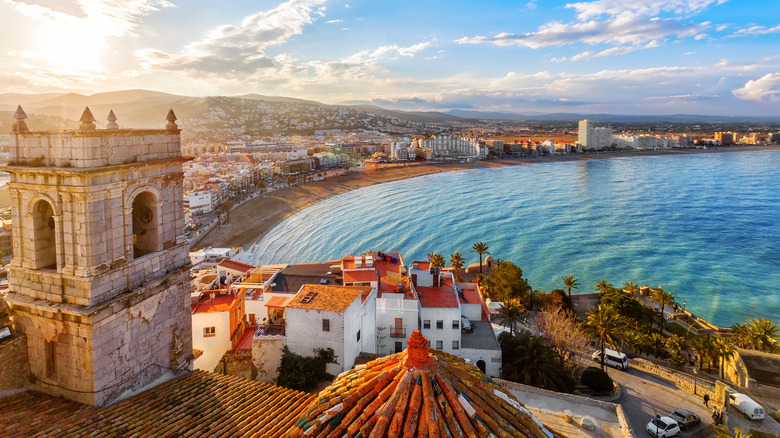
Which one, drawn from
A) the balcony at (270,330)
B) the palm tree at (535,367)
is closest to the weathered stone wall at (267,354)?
the balcony at (270,330)

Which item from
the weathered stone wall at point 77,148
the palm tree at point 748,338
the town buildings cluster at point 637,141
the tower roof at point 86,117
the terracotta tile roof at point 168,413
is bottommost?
the palm tree at point 748,338

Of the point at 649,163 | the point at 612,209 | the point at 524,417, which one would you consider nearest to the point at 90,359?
the point at 524,417

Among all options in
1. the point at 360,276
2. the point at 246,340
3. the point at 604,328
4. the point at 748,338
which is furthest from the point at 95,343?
the point at 748,338

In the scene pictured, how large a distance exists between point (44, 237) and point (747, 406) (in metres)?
21.3

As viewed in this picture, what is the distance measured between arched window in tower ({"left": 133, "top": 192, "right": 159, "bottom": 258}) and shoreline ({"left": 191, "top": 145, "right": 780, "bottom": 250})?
38.3 metres

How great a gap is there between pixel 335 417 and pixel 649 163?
5586 inches

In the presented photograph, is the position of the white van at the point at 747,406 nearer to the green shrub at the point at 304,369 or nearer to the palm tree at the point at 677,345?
the palm tree at the point at 677,345

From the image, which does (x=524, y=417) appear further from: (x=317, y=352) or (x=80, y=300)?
(x=317, y=352)

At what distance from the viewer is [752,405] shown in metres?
16.3

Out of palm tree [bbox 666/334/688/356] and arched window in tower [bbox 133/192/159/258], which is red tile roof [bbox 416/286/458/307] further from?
arched window in tower [bbox 133/192/159/258]

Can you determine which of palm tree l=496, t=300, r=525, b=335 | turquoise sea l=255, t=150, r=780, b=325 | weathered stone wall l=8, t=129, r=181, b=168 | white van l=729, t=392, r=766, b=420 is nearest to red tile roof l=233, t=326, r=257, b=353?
weathered stone wall l=8, t=129, r=181, b=168

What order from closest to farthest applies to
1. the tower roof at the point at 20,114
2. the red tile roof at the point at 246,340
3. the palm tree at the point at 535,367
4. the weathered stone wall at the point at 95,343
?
the weathered stone wall at the point at 95,343
the tower roof at the point at 20,114
the red tile roof at the point at 246,340
the palm tree at the point at 535,367

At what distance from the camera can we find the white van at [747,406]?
16.1 metres

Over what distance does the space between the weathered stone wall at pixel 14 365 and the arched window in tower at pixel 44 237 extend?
1.21 metres
